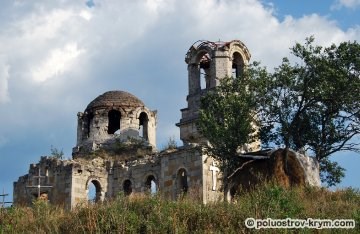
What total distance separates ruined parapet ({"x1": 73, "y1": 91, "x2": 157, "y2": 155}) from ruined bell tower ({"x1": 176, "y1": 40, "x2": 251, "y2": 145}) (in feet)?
14.6

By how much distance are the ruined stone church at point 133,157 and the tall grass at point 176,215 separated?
408 inches

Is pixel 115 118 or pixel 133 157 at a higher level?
pixel 115 118

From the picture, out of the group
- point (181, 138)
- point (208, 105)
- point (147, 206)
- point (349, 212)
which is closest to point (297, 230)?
point (349, 212)

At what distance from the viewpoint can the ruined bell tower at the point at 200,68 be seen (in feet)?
87.4

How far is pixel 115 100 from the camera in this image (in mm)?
31531

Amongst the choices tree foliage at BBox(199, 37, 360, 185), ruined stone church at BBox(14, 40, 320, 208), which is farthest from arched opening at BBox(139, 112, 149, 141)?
tree foliage at BBox(199, 37, 360, 185)

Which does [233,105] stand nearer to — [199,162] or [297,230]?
[199,162]

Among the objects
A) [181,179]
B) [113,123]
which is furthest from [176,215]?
[113,123]

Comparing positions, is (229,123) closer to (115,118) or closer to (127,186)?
(127,186)

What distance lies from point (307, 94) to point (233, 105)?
2.63 metres

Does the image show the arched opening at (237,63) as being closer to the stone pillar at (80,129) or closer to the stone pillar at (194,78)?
the stone pillar at (194,78)

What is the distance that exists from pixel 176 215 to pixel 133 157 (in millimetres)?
17236

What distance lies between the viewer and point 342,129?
800 inches
